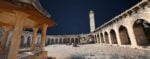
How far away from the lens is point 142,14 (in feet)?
31.2

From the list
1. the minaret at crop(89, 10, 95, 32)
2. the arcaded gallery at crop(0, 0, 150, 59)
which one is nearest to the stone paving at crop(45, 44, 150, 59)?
the arcaded gallery at crop(0, 0, 150, 59)

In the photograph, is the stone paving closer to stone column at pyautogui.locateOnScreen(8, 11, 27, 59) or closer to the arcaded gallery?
the arcaded gallery

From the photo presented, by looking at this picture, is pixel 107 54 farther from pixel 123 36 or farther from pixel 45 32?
pixel 123 36

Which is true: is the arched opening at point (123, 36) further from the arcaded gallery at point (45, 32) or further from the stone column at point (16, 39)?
the stone column at point (16, 39)

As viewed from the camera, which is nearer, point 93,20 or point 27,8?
point 27,8

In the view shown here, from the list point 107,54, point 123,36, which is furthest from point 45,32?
point 123,36

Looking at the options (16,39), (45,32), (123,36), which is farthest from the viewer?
(123,36)

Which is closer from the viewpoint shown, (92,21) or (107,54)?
(107,54)

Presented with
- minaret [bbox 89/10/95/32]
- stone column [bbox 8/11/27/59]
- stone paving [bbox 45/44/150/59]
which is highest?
minaret [bbox 89/10/95/32]

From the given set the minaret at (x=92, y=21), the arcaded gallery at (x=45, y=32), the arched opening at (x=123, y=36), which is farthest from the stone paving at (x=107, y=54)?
the minaret at (x=92, y=21)

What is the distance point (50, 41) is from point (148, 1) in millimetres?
43887

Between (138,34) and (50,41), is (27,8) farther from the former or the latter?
(50,41)

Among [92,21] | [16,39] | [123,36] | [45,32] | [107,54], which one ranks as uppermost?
[92,21]

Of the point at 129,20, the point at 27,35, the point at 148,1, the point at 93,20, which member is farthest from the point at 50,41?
the point at 148,1
